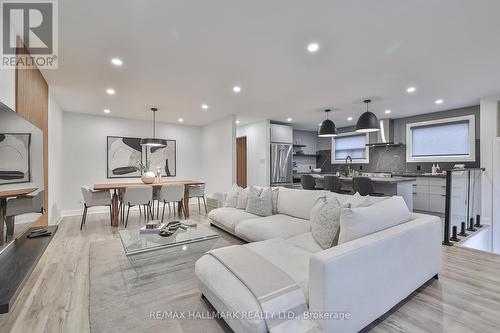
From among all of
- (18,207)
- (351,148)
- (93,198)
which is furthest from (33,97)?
(351,148)

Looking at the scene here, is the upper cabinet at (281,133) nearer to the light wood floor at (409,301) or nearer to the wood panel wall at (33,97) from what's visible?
the light wood floor at (409,301)

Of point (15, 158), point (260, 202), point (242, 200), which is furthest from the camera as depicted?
point (242, 200)

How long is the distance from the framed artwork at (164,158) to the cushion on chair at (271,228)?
14.9 ft

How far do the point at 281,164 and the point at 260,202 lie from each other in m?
3.45

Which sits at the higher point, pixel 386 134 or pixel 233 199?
pixel 386 134

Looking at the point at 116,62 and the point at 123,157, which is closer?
the point at 116,62

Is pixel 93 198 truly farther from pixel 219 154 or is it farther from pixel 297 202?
pixel 297 202

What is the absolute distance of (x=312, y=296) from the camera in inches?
56.4

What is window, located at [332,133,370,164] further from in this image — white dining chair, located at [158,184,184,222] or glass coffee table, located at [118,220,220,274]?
glass coffee table, located at [118,220,220,274]

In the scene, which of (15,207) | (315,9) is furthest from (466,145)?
(15,207)

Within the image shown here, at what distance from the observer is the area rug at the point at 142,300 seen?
1.75 m

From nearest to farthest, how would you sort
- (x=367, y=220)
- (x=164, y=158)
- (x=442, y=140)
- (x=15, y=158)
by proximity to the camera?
(x=367, y=220) < (x=15, y=158) < (x=442, y=140) < (x=164, y=158)

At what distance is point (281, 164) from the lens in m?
6.96

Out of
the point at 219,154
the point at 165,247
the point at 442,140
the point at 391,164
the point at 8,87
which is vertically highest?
the point at 8,87
